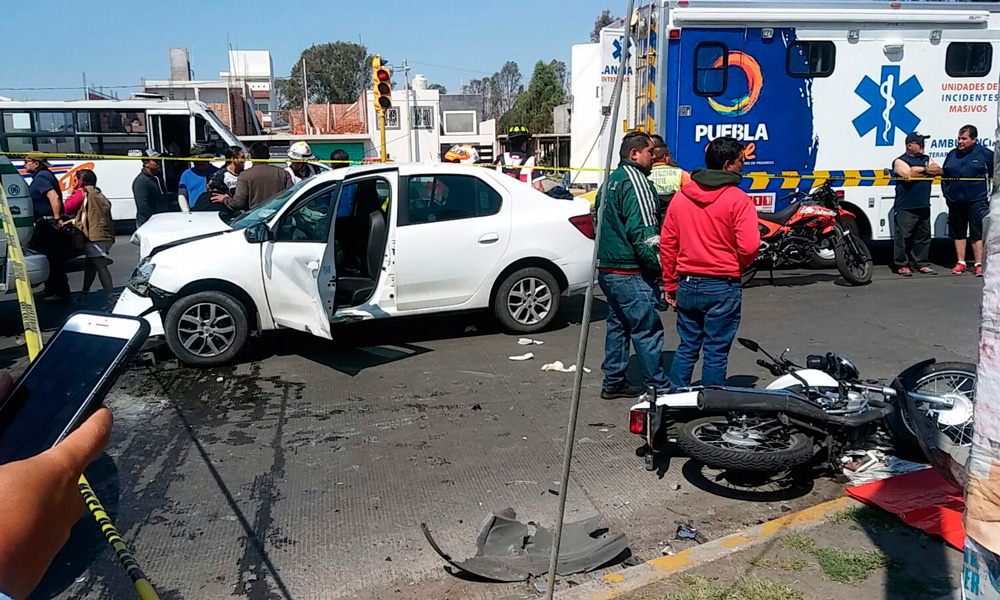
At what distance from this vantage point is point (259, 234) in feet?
22.9

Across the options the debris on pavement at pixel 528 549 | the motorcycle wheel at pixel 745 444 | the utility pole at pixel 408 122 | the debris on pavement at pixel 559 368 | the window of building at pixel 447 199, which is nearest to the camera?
the debris on pavement at pixel 528 549

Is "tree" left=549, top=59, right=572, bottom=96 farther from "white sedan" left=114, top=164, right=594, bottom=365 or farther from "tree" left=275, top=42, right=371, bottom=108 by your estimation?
"white sedan" left=114, top=164, right=594, bottom=365

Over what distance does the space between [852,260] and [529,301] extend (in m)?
4.82

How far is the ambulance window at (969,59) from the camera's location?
1088 cm

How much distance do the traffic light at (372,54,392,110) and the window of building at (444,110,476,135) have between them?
107ft

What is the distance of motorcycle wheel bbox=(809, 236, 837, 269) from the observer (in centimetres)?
1040

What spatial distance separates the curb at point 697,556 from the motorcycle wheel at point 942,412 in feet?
2.01

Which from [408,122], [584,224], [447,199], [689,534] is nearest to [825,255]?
[584,224]

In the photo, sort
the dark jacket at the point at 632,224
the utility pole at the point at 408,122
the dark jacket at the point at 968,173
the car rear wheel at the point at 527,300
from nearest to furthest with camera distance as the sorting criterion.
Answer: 1. the dark jacket at the point at 632,224
2. the car rear wheel at the point at 527,300
3. the dark jacket at the point at 968,173
4. the utility pole at the point at 408,122

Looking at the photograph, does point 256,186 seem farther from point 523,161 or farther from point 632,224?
point 523,161

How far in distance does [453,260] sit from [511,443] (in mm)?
2714

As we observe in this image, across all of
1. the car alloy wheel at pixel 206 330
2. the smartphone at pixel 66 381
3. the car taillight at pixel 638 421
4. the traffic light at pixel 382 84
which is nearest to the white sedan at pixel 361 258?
the car alloy wheel at pixel 206 330

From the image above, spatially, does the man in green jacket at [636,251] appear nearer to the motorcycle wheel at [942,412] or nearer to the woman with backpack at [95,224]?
the motorcycle wheel at [942,412]

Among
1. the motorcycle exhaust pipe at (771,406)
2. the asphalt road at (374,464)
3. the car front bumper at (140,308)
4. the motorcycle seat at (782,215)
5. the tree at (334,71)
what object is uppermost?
the tree at (334,71)
